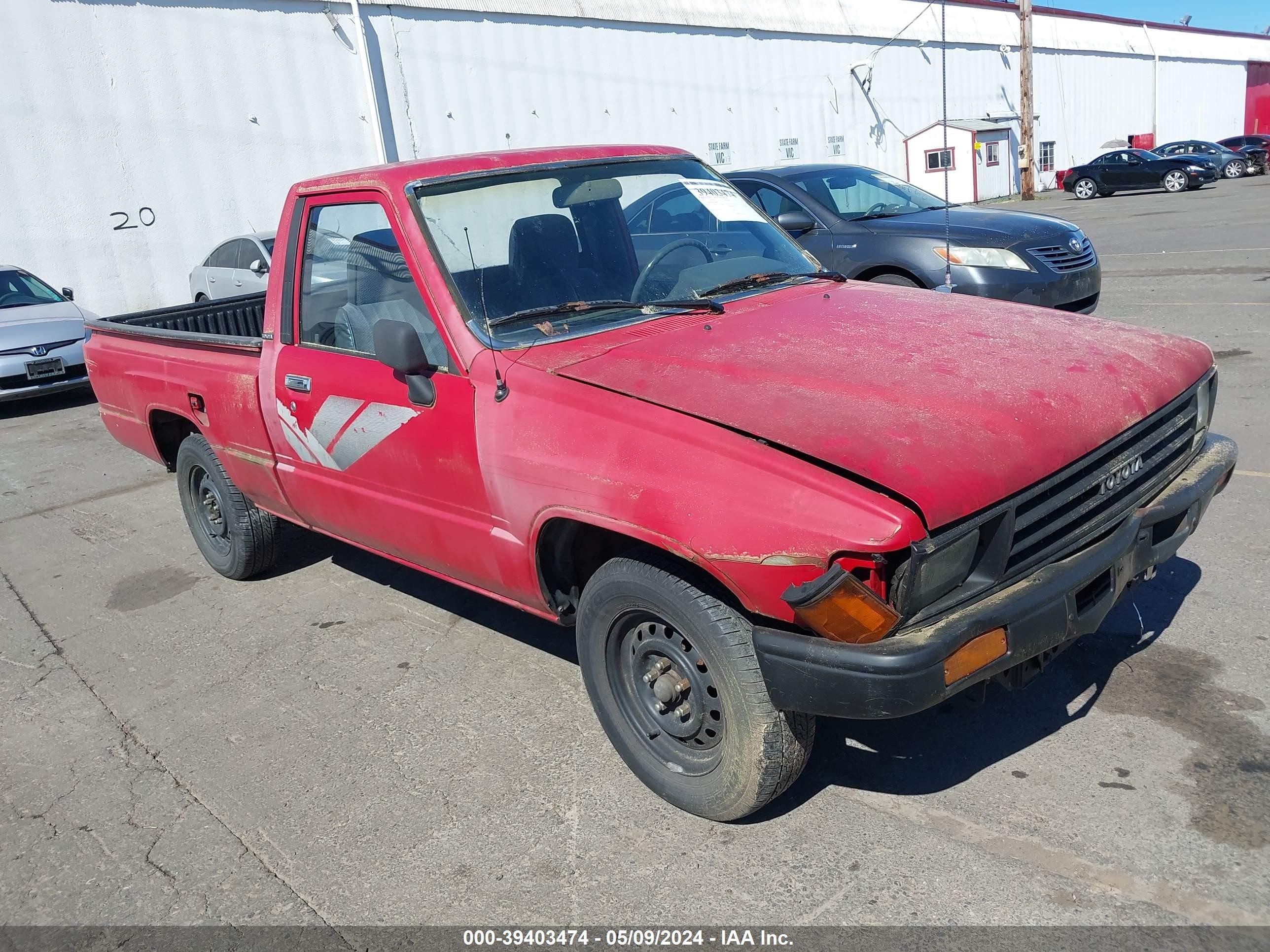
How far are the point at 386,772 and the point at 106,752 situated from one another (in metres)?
1.18

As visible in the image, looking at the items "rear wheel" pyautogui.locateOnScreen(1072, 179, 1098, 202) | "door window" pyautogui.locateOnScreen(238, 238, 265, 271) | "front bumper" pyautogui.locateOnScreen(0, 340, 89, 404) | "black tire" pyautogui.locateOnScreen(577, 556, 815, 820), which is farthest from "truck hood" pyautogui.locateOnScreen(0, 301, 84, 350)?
"rear wheel" pyautogui.locateOnScreen(1072, 179, 1098, 202)

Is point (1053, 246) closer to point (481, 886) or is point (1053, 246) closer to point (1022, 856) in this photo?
point (1022, 856)

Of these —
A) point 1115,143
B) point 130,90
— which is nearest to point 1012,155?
point 1115,143

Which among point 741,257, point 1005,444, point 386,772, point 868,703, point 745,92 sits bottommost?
point 386,772

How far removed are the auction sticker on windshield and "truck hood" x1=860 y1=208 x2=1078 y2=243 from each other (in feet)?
14.1

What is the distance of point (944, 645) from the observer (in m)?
2.44

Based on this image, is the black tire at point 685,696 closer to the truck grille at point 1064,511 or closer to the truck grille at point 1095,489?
the truck grille at point 1064,511

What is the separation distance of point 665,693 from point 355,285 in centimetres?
207

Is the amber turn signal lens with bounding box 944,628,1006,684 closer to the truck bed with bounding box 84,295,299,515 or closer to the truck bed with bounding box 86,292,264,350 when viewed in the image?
the truck bed with bounding box 84,295,299,515

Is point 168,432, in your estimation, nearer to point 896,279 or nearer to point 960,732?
point 960,732

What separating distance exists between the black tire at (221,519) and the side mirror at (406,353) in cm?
213

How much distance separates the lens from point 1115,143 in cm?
4325

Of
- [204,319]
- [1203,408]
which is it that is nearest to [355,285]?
[204,319]

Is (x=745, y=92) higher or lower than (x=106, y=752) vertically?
higher
